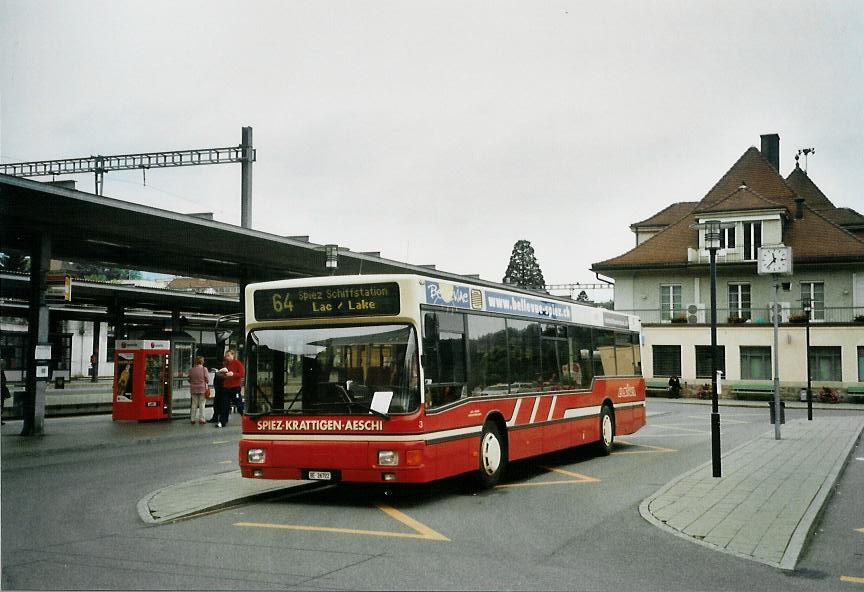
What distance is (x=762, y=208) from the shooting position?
52.0 metres

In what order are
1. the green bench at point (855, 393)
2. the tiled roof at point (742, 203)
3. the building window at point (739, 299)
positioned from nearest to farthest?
the green bench at point (855, 393), the tiled roof at point (742, 203), the building window at point (739, 299)

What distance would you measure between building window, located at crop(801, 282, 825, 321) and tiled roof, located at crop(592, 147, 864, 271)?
1772mm

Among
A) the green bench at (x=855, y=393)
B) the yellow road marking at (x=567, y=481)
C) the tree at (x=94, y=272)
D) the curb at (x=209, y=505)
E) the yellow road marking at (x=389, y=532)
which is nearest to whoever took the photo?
the yellow road marking at (x=389, y=532)

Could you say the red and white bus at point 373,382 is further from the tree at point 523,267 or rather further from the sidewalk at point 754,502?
the tree at point 523,267

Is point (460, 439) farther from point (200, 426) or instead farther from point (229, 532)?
point (200, 426)

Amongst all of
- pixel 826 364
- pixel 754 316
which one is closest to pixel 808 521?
pixel 826 364

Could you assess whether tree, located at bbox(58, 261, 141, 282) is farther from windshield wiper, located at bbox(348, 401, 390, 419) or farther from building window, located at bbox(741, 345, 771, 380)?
windshield wiper, located at bbox(348, 401, 390, 419)

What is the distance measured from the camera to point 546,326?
1502cm

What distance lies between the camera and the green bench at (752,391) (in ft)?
162

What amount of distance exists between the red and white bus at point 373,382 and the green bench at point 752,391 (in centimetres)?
4022

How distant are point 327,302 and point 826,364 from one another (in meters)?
45.4

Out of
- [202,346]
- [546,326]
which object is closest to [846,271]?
[202,346]

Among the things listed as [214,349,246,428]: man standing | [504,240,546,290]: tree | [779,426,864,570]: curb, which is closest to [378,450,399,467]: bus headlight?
[779,426,864,570]: curb

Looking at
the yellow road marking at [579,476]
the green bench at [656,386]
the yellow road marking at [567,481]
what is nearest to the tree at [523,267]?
the green bench at [656,386]
